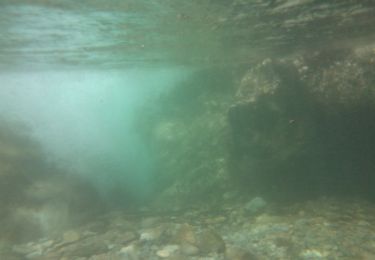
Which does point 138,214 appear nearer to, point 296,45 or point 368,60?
point 296,45

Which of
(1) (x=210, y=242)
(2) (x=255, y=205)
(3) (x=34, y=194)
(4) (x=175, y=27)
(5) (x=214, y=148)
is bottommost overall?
(2) (x=255, y=205)

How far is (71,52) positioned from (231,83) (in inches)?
451

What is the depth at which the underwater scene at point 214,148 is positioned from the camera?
34.3ft

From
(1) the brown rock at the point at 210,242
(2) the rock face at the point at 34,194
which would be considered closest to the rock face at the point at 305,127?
(1) the brown rock at the point at 210,242

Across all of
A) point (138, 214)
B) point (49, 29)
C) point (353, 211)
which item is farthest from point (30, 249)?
point (353, 211)

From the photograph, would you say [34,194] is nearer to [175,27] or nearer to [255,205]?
[175,27]

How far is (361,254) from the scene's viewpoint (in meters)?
9.04

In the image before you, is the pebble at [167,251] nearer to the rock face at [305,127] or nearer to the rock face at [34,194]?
the rock face at [34,194]

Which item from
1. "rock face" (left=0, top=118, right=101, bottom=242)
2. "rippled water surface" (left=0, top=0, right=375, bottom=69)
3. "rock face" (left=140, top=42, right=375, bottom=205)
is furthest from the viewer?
"rock face" (left=140, top=42, right=375, bottom=205)

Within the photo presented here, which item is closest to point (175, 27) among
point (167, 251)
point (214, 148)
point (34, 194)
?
point (167, 251)

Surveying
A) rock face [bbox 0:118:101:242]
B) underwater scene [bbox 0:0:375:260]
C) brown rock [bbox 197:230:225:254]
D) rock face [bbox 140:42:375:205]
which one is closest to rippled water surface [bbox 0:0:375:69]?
underwater scene [bbox 0:0:375:260]

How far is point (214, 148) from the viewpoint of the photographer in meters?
21.4

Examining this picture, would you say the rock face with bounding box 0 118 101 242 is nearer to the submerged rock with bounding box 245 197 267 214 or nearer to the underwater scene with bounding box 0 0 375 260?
the underwater scene with bounding box 0 0 375 260

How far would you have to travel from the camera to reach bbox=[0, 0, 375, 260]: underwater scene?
10453mm
